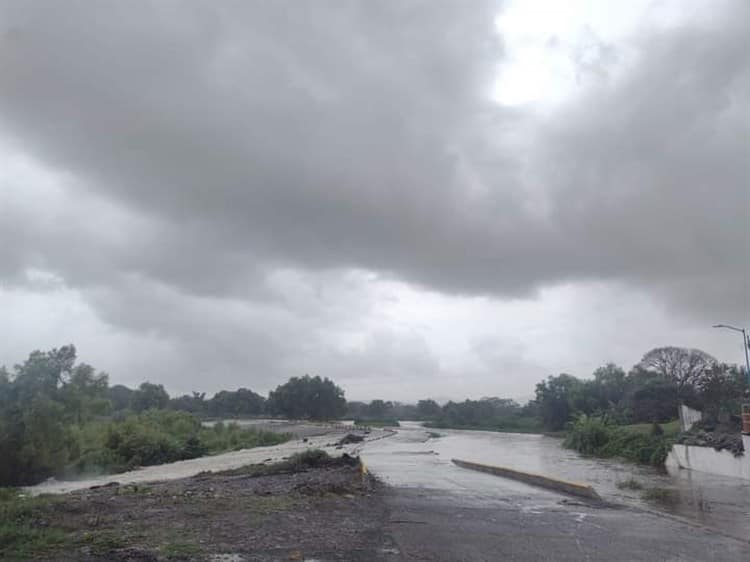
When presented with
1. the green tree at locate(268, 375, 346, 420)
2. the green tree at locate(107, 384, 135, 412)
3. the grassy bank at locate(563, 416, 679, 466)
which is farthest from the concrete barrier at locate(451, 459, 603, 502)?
the green tree at locate(268, 375, 346, 420)

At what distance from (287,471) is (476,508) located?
506 inches

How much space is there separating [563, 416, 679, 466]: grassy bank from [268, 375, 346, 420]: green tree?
114 meters

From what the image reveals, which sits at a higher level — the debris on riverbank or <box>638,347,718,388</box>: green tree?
<box>638,347,718,388</box>: green tree

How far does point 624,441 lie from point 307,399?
435 ft

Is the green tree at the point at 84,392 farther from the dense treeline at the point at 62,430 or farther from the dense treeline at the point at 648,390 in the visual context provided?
the dense treeline at the point at 648,390

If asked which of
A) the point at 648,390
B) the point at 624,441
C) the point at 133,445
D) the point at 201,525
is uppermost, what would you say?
the point at 648,390

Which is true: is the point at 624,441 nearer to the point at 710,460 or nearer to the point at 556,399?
the point at 710,460

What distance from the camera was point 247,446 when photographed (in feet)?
275

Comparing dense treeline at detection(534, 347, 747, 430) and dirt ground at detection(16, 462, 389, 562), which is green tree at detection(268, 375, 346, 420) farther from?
dirt ground at detection(16, 462, 389, 562)

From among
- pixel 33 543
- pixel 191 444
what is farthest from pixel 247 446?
pixel 33 543

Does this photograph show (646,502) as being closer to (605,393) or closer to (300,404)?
(605,393)

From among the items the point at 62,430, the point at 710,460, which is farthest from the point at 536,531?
the point at 62,430

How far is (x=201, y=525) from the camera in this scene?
13.2 m

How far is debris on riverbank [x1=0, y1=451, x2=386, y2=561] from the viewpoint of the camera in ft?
34.5
